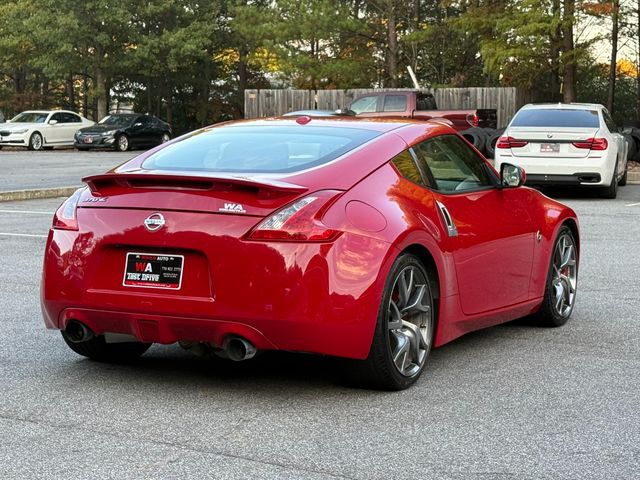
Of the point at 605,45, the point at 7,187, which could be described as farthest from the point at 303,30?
the point at 7,187

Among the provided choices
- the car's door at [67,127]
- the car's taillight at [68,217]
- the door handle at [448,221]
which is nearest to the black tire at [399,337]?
the door handle at [448,221]

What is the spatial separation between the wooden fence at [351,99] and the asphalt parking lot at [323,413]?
31.7 meters

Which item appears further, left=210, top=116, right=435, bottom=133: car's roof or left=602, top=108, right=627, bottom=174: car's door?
left=602, top=108, right=627, bottom=174: car's door

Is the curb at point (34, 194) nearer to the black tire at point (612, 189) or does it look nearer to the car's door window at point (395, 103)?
the black tire at point (612, 189)

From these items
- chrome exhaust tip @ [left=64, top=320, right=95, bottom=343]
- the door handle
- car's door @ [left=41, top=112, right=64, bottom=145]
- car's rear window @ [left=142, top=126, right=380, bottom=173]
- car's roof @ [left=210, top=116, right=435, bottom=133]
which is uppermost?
car's roof @ [left=210, top=116, right=435, bottom=133]

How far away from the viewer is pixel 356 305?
5648 mm

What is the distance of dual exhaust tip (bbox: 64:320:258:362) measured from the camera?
5684 mm

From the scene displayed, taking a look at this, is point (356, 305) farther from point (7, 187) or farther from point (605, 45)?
point (605, 45)

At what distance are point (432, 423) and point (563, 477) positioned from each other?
0.92 m

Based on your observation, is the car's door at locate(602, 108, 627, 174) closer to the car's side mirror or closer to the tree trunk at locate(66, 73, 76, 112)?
the car's side mirror

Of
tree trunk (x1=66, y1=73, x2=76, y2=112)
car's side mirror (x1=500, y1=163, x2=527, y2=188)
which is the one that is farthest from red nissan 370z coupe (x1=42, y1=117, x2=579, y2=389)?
tree trunk (x1=66, y1=73, x2=76, y2=112)

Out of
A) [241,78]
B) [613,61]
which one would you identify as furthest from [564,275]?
[241,78]

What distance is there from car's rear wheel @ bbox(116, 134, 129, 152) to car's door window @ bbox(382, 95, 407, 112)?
1444 centimetres

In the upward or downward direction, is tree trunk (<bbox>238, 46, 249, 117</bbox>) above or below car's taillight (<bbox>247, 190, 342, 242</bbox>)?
below
